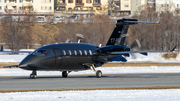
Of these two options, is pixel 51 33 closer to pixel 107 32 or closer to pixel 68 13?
pixel 68 13

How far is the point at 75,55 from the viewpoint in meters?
33.2

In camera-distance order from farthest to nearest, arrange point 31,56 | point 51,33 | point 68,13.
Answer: point 68,13 → point 51,33 → point 31,56

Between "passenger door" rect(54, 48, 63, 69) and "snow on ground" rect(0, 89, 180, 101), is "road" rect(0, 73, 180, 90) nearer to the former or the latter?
"passenger door" rect(54, 48, 63, 69)

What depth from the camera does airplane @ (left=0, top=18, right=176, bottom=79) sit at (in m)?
31.0

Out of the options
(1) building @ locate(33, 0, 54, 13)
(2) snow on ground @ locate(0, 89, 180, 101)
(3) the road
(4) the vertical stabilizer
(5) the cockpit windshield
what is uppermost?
(1) building @ locate(33, 0, 54, 13)

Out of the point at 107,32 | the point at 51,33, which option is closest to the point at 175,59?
the point at 107,32

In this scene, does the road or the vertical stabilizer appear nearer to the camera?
the road

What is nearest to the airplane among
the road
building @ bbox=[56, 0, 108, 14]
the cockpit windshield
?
the cockpit windshield

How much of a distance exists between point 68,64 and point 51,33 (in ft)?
366

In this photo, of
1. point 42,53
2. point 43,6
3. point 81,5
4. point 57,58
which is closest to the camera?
point 42,53

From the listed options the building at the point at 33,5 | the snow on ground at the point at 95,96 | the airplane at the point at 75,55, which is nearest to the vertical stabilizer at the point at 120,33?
the airplane at the point at 75,55

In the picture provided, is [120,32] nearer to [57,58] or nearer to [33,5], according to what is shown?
[57,58]

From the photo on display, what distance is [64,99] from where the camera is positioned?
1808 centimetres

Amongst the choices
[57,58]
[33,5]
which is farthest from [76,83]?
[33,5]
